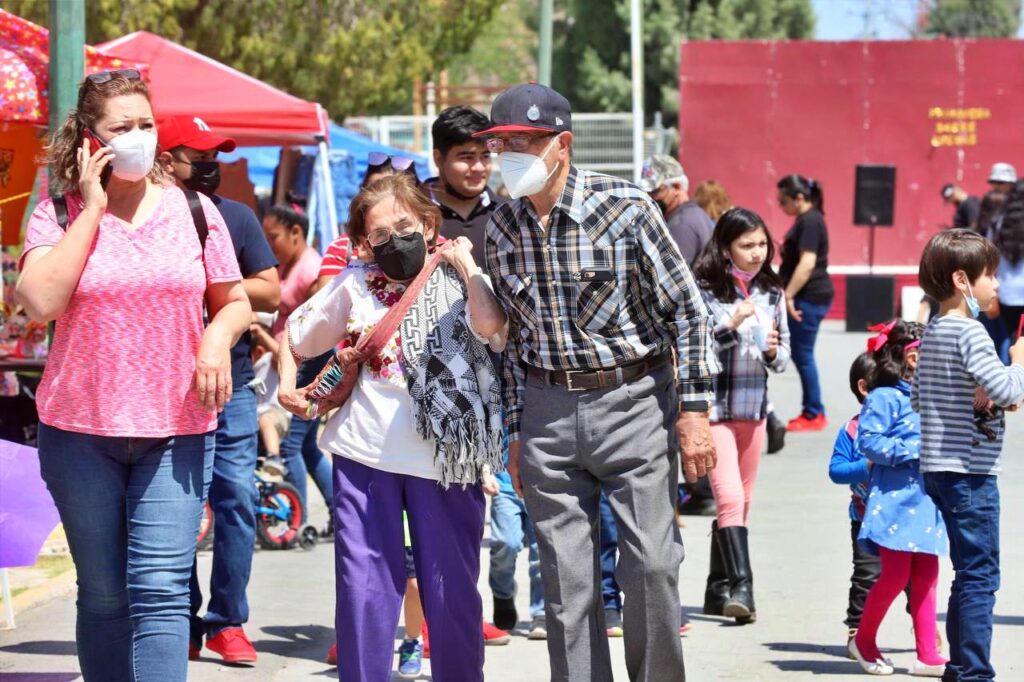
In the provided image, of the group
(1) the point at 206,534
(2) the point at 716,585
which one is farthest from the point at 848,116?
(2) the point at 716,585

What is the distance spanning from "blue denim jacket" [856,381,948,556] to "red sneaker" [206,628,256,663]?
7.71ft

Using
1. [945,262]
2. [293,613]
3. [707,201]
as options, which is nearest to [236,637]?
[293,613]

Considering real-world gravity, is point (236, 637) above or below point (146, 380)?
below

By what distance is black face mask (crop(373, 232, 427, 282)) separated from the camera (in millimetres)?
4969

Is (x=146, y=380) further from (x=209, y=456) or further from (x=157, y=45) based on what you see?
(x=157, y=45)

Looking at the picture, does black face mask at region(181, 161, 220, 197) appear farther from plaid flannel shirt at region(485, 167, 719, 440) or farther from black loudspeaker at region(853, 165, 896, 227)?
black loudspeaker at region(853, 165, 896, 227)

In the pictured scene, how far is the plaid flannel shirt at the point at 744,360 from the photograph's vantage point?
711cm

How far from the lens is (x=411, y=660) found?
6254mm

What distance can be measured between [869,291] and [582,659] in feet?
68.6

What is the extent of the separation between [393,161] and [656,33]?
42.4m

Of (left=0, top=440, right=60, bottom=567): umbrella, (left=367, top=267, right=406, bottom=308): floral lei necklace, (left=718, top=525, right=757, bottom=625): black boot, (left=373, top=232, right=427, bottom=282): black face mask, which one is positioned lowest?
(left=718, top=525, right=757, bottom=625): black boot

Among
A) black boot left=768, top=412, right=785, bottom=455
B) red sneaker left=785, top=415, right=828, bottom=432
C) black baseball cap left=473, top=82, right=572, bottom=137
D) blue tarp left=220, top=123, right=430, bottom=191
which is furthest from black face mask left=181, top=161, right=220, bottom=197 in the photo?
blue tarp left=220, top=123, right=430, bottom=191

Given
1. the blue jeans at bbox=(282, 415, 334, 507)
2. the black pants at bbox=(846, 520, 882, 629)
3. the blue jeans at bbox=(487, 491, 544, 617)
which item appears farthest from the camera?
the blue jeans at bbox=(282, 415, 334, 507)

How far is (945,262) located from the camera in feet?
18.2
